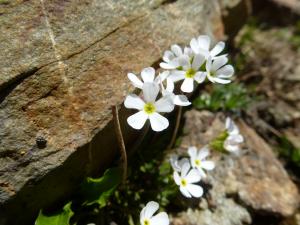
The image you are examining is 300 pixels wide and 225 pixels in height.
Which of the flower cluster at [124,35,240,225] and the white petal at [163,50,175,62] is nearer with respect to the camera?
the flower cluster at [124,35,240,225]

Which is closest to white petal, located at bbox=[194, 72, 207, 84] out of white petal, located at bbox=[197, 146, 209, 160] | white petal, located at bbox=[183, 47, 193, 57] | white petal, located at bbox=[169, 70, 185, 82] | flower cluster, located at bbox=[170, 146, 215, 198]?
white petal, located at bbox=[169, 70, 185, 82]

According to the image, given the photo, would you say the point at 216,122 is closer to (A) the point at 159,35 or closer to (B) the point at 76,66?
(A) the point at 159,35

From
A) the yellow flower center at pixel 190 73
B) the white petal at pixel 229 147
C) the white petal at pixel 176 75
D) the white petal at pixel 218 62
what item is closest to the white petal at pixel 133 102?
the white petal at pixel 176 75

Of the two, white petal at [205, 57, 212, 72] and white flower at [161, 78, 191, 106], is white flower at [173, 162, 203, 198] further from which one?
white petal at [205, 57, 212, 72]

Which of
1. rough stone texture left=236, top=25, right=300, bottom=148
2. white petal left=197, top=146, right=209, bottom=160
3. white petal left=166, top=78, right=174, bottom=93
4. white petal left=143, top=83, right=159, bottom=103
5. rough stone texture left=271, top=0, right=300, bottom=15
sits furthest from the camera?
rough stone texture left=271, top=0, right=300, bottom=15

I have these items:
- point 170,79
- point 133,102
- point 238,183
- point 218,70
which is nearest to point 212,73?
point 218,70

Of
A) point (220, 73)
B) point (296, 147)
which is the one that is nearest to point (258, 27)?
point (296, 147)

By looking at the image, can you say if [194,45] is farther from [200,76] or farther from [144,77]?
[144,77]

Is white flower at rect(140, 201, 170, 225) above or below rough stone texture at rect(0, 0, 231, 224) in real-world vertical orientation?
below

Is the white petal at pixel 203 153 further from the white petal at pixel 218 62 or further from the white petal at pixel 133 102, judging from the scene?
the white petal at pixel 133 102
